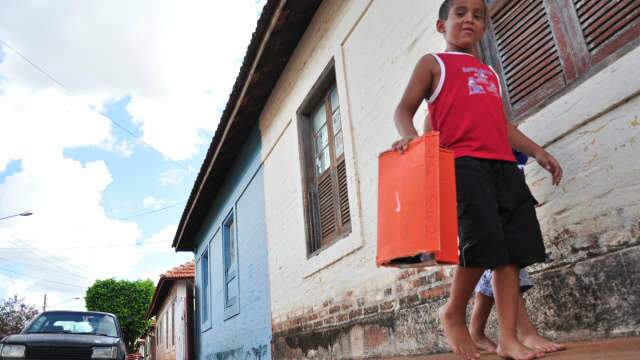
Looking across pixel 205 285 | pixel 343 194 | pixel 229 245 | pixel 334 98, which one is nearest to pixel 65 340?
pixel 229 245

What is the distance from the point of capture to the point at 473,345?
88.7 inches

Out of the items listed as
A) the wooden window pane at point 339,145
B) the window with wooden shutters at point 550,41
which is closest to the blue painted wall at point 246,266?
the wooden window pane at point 339,145

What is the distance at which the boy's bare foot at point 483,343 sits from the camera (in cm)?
236

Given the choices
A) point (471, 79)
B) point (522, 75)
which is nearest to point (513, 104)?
point (522, 75)

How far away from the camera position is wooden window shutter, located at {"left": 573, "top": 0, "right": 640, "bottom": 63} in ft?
8.28

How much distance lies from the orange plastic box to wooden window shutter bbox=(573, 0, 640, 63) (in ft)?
3.85

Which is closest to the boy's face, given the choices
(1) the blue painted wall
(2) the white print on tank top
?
(2) the white print on tank top

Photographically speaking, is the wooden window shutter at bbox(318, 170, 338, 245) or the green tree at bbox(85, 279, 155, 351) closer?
the wooden window shutter at bbox(318, 170, 338, 245)

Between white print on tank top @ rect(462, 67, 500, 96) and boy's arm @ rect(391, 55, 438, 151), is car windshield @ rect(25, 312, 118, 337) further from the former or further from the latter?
white print on tank top @ rect(462, 67, 500, 96)

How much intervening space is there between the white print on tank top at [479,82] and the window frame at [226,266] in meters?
7.99

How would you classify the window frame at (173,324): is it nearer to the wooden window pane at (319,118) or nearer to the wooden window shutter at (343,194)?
the wooden window pane at (319,118)

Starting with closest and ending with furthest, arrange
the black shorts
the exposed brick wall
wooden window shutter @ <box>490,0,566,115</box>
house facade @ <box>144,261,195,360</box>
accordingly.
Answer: the black shorts
wooden window shutter @ <box>490,0,566,115</box>
the exposed brick wall
house facade @ <box>144,261,195,360</box>

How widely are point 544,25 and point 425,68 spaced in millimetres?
1092

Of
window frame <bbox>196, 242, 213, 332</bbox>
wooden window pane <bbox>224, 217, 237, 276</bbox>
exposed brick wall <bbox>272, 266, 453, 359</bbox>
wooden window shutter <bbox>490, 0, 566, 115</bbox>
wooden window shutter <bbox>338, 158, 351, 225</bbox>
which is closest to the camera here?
wooden window shutter <bbox>490, 0, 566, 115</bbox>
